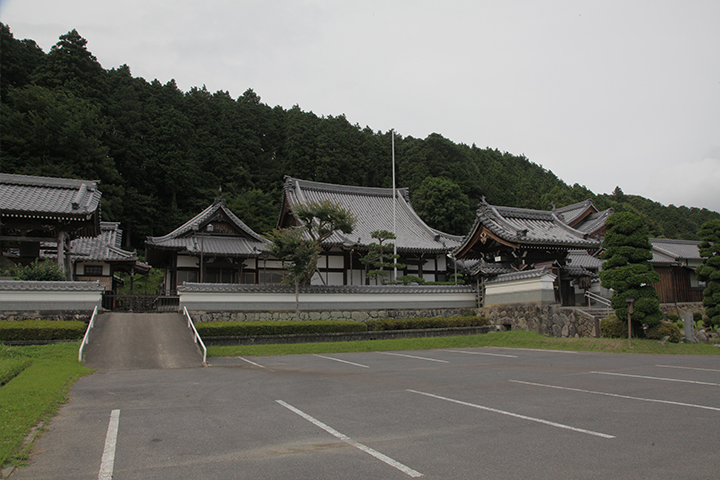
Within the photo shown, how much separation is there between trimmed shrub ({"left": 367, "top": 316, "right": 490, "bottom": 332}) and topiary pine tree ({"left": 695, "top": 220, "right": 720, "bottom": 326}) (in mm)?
7904

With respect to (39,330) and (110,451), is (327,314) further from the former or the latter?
(110,451)

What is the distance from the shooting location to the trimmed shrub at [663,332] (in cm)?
1288

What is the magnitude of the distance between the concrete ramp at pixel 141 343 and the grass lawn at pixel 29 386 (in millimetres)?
620

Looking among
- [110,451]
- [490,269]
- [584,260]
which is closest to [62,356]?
[110,451]

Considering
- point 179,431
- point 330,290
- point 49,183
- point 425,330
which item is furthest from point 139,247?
point 179,431

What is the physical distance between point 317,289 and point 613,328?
1083 cm

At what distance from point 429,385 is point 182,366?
250 inches

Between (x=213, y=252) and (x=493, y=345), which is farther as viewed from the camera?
(x=213, y=252)

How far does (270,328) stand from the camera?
15.4 meters

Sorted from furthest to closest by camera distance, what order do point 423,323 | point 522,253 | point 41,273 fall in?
point 522,253
point 423,323
point 41,273

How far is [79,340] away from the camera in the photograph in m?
13.3

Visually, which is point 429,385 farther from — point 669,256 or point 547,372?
point 669,256

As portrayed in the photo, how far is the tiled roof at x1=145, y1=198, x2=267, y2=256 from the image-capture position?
82.8 ft

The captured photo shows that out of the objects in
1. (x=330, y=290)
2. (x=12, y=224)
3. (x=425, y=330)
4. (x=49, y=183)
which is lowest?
(x=425, y=330)
